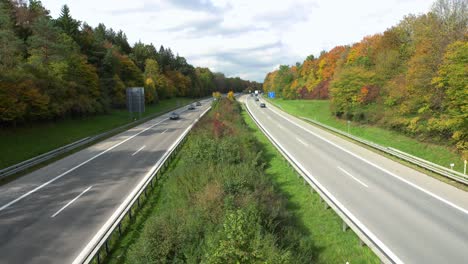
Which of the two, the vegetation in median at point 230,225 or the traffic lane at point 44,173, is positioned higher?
the vegetation in median at point 230,225

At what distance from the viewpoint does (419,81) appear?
93.3 feet

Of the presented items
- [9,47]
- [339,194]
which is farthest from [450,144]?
[9,47]

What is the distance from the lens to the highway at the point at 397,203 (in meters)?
10.3

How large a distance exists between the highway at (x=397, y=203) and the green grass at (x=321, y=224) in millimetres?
733

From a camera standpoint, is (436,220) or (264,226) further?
(436,220)

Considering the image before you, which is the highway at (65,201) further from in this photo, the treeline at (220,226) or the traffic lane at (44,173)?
the treeline at (220,226)

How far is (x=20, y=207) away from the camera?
48.5 ft

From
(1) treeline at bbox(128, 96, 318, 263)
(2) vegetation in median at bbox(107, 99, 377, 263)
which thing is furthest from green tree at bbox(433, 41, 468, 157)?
(1) treeline at bbox(128, 96, 318, 263)

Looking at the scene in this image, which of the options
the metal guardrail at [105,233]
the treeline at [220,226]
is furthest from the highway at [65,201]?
the treeline at [220,226]

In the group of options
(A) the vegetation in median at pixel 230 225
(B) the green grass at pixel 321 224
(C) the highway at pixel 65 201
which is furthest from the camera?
(C) the highway at pixel 65 201

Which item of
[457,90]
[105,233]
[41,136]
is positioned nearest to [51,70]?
[41,136]

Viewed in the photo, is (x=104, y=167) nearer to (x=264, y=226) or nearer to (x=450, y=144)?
(x=264, y=226)

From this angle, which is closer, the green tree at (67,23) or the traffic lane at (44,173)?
the traffic lane at (44,173)

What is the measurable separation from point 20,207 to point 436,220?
18.0m
